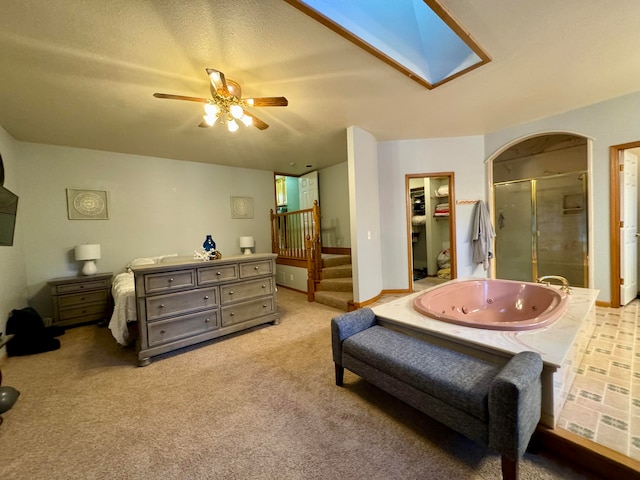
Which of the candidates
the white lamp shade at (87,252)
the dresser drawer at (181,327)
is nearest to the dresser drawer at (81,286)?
the white lamp shade at (87,252)

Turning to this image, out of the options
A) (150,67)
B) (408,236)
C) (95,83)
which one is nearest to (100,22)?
(150,67)

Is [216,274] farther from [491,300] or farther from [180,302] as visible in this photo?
[491,300]

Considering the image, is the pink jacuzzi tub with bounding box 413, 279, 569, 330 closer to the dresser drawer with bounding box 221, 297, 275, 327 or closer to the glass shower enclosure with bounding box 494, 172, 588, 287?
the dresser drawer with bounding box 221, 297, 275, 327

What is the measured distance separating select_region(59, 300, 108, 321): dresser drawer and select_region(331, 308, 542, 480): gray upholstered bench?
12.0 ft

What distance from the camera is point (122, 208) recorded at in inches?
160

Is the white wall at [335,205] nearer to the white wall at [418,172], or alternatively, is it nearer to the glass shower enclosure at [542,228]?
the white wall at [418,172]

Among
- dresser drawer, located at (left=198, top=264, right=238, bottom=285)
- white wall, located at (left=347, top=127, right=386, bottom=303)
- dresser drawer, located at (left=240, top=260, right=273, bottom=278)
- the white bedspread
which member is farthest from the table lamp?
white wall, located at (left=347, top=127, right=386, bottom=303)

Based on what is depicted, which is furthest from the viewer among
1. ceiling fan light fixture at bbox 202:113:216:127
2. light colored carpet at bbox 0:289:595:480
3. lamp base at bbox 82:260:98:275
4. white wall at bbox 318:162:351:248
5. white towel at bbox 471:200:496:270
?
white wall at bbox 318:162:351:248

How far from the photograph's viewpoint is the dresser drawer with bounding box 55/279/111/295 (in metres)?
3.33

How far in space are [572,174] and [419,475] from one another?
4847 mm

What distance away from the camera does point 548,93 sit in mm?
2729

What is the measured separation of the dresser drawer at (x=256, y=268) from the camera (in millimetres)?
2920

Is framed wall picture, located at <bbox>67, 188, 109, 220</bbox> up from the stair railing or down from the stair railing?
up

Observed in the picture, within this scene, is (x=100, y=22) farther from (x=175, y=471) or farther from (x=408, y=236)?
(x=408, y=236)
